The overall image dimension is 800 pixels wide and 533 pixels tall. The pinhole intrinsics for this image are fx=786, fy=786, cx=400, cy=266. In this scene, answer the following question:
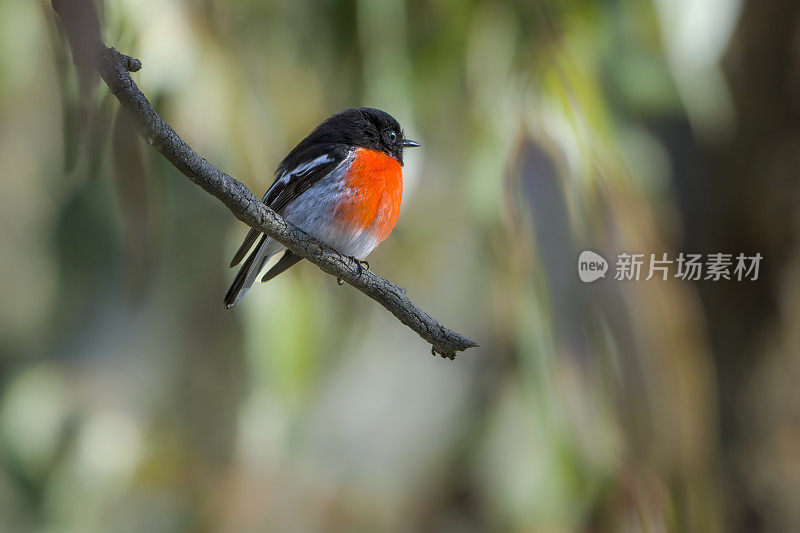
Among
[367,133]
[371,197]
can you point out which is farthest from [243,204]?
[367,133]

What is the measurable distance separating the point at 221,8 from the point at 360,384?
2.14 meters

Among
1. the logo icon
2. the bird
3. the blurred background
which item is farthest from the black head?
the logo icon

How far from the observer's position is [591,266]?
2439 mm

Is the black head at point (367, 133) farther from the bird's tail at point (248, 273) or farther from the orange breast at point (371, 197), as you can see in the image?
the bird's tail at point (248, 273)

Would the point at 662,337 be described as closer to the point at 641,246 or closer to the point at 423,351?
the point at 641,246

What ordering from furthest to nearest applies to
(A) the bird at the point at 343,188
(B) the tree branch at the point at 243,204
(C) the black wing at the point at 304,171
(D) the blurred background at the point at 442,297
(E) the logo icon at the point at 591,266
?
(D) the blurred background at the point at 442,297
(E) the logo icon at the point at 591,266
(C) the black wing at the point at 304,171
(A) the bird at the point at 343,188
(B) the tree branch at the point at 243,204

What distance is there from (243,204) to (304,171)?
0.86m

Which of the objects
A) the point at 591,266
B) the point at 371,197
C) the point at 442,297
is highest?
the point at 442,297

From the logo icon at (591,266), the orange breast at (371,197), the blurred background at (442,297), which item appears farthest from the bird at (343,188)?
the logo icon at (591,266)

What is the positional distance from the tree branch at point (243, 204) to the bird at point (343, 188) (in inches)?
16.8

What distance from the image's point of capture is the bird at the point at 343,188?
1672 mm

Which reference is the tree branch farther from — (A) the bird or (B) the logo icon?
(B) the logo icon

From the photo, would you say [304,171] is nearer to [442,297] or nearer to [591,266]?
[591,266]

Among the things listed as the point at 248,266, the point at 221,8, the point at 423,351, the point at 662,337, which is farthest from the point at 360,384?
the point at 248,266
